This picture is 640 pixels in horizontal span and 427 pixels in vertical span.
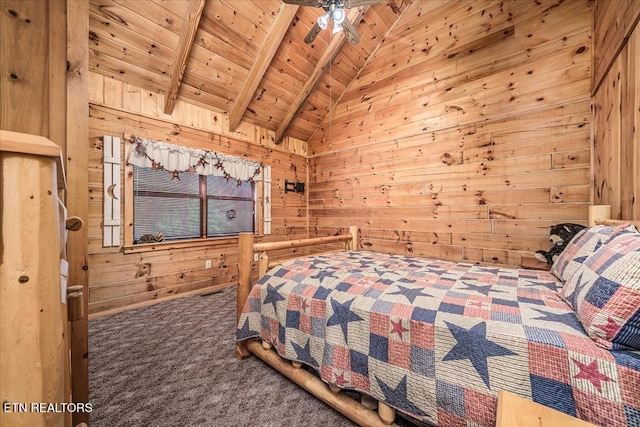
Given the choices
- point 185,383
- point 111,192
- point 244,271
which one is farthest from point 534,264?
point 111,192

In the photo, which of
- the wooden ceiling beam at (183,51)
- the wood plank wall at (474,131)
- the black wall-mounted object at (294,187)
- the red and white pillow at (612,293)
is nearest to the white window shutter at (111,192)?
the wooden ceiling beam at (183,51)

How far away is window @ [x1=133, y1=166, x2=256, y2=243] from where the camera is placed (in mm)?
3006

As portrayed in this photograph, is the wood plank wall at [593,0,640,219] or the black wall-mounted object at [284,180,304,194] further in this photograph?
the black wall-mounted object at [284,180,304,194]

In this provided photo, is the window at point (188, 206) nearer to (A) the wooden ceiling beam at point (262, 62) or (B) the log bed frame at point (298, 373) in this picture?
(A) the wooden ceiling beam at point (262, 62)

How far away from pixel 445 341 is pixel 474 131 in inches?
108

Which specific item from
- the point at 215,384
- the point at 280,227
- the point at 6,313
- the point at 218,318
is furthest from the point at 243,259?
the point at 280,227

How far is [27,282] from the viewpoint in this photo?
48cm

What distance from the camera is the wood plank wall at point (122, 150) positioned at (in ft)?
8.74

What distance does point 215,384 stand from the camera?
5.29 feet

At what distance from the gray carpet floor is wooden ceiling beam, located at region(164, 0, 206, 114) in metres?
2.67

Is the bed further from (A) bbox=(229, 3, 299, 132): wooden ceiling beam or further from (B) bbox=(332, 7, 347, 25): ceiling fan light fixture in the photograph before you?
(A) bbox=(229, 3, 299, 132): wooden ceiling beam

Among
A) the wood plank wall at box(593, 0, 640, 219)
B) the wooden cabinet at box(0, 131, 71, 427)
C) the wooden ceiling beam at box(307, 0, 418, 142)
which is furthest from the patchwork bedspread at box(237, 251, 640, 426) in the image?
the wooden ceiling beam at box(307, 0, 418, 142)

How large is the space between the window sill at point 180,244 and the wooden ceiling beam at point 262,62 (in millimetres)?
1749

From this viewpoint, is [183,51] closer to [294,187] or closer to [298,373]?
[294,187]
